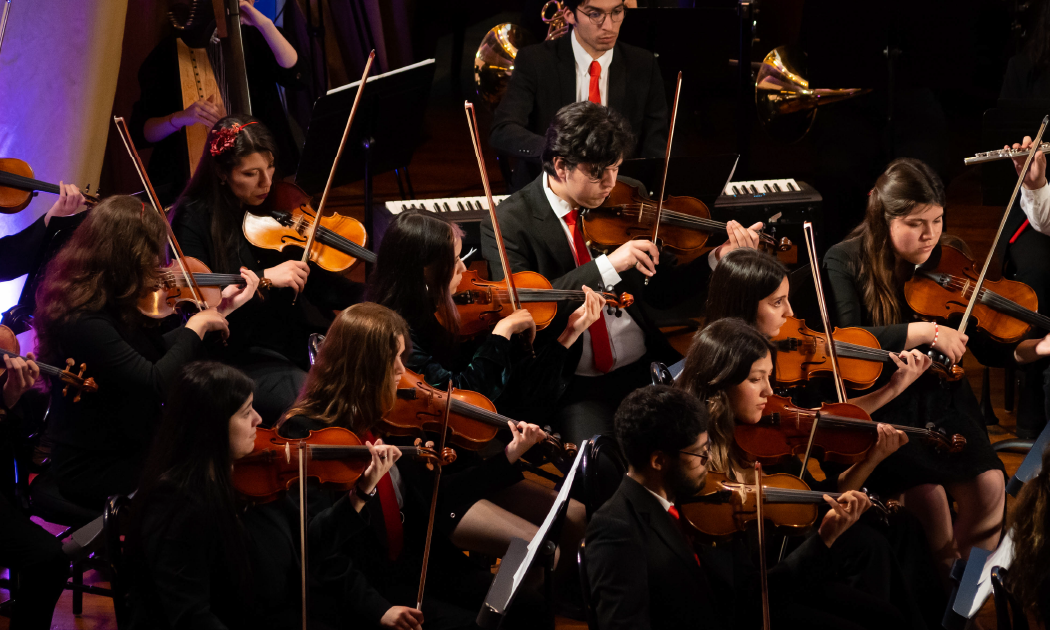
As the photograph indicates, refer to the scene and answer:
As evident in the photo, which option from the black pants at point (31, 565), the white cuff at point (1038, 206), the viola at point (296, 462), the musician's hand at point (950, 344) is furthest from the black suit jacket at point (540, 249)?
the black pants at point (31, 565)

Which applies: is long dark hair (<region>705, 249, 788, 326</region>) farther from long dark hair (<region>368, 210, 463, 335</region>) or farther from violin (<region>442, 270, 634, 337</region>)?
long dark hair (<region>368, 210, 463, 335</region>)

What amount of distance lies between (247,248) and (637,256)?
1.09m

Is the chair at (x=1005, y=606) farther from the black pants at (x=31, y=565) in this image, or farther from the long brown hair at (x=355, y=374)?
the black pants at (x=31, y=565)

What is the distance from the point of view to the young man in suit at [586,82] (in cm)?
372

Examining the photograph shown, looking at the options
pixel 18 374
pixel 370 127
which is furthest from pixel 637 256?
pixel 18 374

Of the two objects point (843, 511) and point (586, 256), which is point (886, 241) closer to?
point (586, 256)

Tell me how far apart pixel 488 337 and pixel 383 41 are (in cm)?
400

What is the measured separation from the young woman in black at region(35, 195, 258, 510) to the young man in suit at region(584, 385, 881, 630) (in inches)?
44.5

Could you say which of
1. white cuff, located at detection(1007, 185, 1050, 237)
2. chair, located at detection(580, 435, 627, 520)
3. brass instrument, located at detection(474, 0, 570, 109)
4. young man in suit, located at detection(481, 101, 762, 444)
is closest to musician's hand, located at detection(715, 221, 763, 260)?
young man in suit, located at detection(481, 101, 762, 444)

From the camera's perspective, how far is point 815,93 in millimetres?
4480

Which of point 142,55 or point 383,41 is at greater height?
point 142,55

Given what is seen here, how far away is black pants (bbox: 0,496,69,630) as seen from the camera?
231 centimetres

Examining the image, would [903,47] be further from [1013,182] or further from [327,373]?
[327,373]

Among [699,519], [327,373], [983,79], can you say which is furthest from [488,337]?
[983,79]
